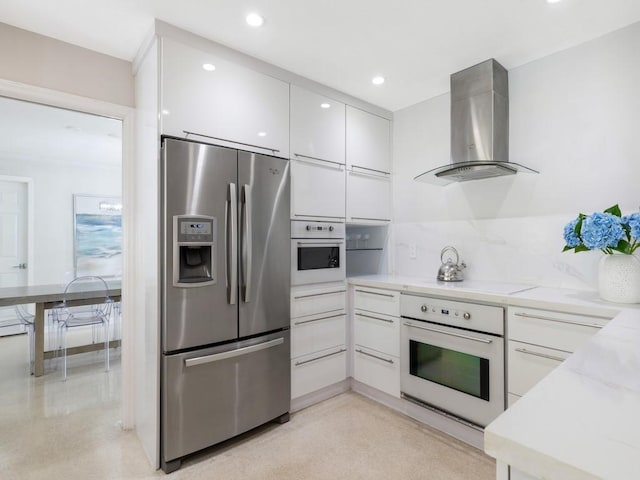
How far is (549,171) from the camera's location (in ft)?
7.65

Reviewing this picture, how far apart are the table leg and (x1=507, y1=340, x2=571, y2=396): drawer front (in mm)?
3954

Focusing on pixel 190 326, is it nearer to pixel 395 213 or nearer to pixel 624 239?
pixel 395 213

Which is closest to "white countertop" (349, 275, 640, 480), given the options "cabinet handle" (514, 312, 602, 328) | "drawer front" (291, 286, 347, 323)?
"cabinet handle" (514, 312, 602, 328)

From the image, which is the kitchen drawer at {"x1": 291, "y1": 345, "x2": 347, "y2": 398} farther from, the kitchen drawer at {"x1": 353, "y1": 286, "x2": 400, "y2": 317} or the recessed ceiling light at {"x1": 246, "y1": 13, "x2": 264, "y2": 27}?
the recessed ceiling light at {"x1": 246, "y1": 13, "x2": 264, "y2": 27}

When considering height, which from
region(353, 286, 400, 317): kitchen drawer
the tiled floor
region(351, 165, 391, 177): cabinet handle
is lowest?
the tiled floor

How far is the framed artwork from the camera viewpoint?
17.0ft

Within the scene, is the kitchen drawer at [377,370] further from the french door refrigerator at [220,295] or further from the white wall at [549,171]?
the white wall at [549,171]

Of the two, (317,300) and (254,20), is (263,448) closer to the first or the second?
(317,300)

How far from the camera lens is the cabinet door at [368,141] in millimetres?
2934

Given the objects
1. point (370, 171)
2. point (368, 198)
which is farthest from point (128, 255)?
point (370, 171)

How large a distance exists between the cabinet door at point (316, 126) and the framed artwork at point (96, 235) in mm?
4280

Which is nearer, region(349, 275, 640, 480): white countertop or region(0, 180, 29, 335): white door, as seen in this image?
region(349, 275, 640, 480): white countertop

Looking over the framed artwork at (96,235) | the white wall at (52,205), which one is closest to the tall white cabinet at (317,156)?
the white wall at (52,205)

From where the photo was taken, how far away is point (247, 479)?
1.83 m
